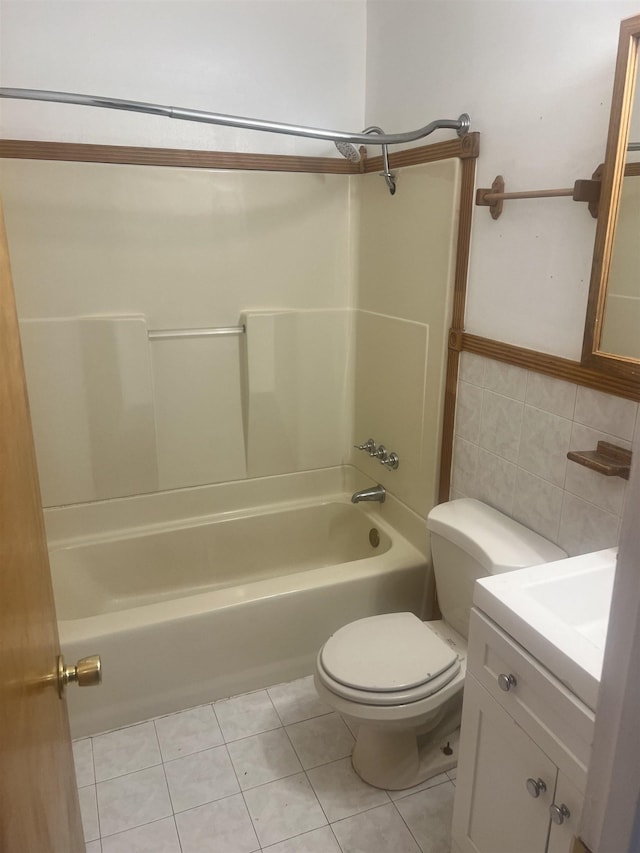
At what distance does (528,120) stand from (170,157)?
124 centimetres

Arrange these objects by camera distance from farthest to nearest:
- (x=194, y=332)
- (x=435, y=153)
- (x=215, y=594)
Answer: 1. (x=194, y=332)
2. (x=215, y=594)
3. (x=435, y=153)

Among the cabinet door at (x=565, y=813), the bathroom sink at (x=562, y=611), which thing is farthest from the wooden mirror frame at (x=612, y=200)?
the cabinet door at (x=565, y=813)

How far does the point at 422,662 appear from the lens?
1.65 meters

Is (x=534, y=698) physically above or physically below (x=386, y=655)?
above

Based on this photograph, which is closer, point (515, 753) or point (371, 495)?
point (515, 753)

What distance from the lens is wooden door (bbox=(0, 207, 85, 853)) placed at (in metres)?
0.58

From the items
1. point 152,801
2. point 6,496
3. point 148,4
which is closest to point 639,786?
point 6,496

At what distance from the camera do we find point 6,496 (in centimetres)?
64

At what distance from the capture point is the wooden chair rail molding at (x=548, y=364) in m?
1.37

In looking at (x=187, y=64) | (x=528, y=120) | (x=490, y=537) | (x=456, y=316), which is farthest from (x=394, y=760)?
(x=187, y=64)

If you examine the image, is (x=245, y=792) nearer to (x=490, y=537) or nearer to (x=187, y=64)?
(x=490, y=537)

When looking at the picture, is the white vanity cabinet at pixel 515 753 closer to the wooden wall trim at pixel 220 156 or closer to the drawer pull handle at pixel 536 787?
the drawer pull handle at pixel 536 787

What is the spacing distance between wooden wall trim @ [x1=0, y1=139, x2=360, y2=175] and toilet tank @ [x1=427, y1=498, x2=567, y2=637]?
4.59 feet

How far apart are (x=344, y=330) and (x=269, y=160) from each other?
28.5 inches
